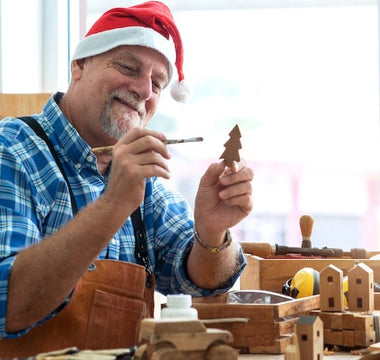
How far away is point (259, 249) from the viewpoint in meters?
2.37

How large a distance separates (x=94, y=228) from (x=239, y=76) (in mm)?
1742

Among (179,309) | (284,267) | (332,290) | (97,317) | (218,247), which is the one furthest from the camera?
(284,267)

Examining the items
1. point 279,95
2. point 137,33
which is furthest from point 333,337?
point 279,95

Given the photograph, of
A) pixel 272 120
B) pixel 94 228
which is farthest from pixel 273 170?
pixel 94 228

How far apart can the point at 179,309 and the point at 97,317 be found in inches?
24.0

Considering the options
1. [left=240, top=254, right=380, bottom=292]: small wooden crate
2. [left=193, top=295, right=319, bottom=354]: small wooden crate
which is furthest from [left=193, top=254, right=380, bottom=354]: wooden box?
[left=240, top=254, right=380, bottom=292]: small wooden crate

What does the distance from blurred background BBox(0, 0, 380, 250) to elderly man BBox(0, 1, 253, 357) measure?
2.66 feet

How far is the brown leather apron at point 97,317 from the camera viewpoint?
1.74 meters

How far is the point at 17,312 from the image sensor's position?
5.40 feet

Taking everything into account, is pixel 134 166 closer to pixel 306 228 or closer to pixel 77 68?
pixel 77 68

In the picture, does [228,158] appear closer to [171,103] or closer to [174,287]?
[174,287]

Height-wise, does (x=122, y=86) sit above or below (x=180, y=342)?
above

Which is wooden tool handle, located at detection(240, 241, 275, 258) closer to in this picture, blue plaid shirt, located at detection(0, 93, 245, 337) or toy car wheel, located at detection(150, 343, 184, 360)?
blue plaid shirt, located at detection(0, 93, 245, 337)

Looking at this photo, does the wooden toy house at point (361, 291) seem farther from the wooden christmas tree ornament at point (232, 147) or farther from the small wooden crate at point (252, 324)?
the wooden christmas tree ornament at point (232, 147)
